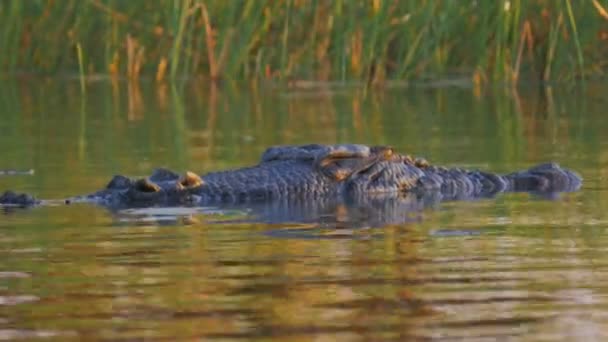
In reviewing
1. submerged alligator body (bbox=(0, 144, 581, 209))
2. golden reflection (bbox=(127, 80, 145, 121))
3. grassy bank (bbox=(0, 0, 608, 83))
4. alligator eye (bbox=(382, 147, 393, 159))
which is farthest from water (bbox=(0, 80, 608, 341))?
grassy bank (bbox=(0, 0, 608, 83))

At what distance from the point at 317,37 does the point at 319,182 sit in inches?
426

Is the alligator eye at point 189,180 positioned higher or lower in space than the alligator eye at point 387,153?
lower

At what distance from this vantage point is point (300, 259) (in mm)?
6027

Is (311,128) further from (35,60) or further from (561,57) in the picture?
(35,60)

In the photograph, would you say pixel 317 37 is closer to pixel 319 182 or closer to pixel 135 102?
pixel 135 102

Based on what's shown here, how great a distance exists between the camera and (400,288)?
529cm

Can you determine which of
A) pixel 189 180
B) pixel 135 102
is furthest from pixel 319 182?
pixel 135 102

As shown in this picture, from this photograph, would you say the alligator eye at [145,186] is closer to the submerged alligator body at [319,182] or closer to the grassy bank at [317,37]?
the submerged alligator body at [319,182]

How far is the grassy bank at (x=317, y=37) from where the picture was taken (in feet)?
58.1

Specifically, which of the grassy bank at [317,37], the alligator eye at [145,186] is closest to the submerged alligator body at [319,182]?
the alligator eye at [145,186]

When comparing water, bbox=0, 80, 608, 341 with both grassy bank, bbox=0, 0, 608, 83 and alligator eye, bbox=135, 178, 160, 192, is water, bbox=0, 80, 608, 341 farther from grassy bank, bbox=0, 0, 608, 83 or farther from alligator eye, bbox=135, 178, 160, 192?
grassy bank, bbox=0, 0, 608, 83

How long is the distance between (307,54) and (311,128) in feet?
18.6

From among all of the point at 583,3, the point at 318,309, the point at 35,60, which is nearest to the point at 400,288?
the point at 318,309

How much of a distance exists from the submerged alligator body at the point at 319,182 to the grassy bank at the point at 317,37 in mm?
7447
